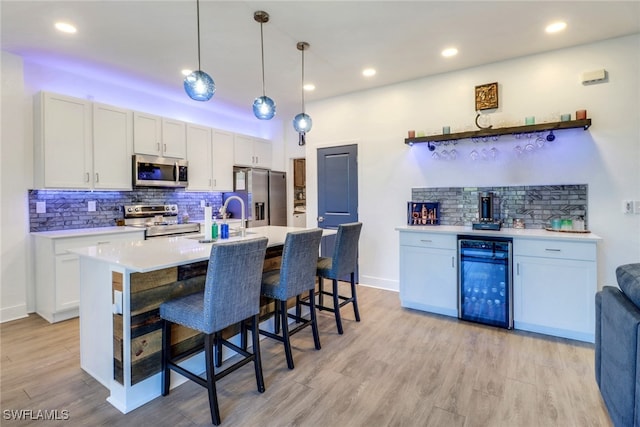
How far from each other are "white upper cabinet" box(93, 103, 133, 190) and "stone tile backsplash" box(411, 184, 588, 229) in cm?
385

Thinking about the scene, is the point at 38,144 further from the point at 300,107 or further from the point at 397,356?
the point at 397,356

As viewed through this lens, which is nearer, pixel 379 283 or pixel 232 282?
pixel 232 282

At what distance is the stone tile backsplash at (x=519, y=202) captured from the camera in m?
3.18

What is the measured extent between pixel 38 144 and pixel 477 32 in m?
4.70

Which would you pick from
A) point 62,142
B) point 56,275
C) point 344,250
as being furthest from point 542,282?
point 62,142

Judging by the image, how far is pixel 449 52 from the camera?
3.30m

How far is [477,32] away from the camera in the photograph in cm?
290

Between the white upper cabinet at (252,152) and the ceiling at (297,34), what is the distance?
1689mm

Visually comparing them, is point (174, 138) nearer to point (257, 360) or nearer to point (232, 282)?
point (232, 282)

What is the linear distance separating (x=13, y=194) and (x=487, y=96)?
5.36m

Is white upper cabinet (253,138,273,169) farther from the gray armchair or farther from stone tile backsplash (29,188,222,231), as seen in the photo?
the gray armchair

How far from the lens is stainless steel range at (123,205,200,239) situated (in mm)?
4102

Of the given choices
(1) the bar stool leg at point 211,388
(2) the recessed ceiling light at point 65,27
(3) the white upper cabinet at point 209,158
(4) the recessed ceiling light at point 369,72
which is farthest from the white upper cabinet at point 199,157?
(1) the bar stool leg at point 211,388

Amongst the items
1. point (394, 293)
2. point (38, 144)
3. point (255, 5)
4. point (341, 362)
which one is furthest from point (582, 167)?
point (38, 144)
